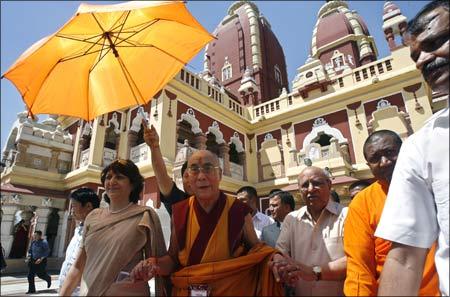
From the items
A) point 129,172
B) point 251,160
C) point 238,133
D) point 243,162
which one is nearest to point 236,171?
point 243,162

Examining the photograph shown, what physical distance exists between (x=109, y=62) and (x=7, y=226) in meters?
9.20

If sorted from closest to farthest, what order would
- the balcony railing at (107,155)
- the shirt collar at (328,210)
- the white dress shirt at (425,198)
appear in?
the white dress shirt at (425,198) < the shirt collar at (328,210) < the balcony railing at (107,155)

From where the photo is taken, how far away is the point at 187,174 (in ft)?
6.03

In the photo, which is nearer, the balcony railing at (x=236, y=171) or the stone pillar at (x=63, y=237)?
the stone pillar at (x=63, y=237)

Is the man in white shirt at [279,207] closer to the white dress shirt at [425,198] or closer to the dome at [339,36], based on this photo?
the white dress shirt at [425,198]

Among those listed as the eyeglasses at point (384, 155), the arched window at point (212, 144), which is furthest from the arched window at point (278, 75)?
the eyeglasses at point (384, 155)

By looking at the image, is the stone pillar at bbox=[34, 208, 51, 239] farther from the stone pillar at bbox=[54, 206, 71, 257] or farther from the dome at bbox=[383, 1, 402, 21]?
the dome at bbox=[383, 1, 402, 21]

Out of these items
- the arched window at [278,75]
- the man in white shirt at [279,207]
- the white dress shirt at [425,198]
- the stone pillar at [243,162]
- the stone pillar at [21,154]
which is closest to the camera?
the white dress shirt at [425,198]

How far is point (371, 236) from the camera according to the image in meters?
1.50

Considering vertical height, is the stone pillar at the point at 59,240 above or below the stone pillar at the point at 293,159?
below

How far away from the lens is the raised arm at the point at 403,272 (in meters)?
0.89

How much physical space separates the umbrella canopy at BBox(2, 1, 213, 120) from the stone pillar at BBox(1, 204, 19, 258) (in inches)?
338

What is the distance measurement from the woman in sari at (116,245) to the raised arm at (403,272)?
1.27 metres

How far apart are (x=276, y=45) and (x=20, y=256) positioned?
1931cm
